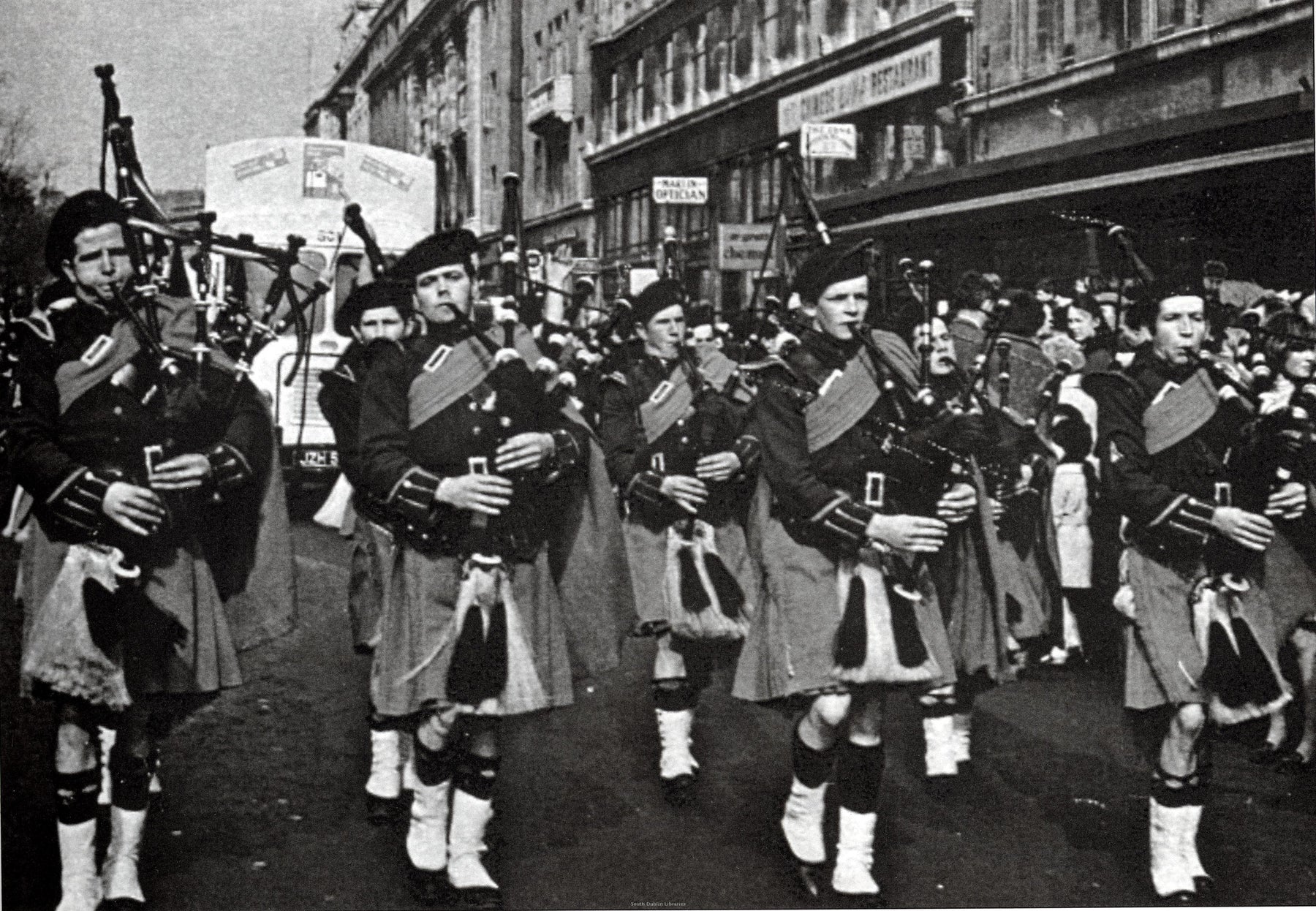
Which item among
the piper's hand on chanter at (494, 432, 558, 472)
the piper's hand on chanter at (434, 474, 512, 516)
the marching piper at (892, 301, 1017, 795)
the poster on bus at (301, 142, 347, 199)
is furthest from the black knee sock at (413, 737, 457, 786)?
the poster on bus at (301, 142, 347, 199)

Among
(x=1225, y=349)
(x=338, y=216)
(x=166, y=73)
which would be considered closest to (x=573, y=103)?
(x=338, y=216)

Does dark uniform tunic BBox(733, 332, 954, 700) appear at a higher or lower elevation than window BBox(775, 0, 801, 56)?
lower

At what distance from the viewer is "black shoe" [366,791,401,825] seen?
4.43m

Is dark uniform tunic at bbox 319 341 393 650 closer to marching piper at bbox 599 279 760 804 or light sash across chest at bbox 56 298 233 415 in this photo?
light sash across chest at bbox 56 298 233 415

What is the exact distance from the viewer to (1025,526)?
557 centimetres

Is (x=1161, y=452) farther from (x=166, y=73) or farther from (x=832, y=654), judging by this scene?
(x=166, y=73)

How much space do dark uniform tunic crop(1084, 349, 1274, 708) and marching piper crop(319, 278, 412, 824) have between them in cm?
197

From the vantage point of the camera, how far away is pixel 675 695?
4.97 m

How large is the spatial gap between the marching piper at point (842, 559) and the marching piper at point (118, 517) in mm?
1361

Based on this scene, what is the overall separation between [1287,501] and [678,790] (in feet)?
6.36

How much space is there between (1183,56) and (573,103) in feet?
8.22

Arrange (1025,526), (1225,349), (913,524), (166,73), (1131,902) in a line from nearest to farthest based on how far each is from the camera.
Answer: (913,524) < (1131,902) < (166,73) < (1225,349) < (1025,526)

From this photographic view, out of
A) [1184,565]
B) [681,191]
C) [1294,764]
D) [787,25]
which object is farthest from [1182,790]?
[787,25]

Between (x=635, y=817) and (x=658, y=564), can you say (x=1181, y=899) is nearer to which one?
(x=635, y=817)
